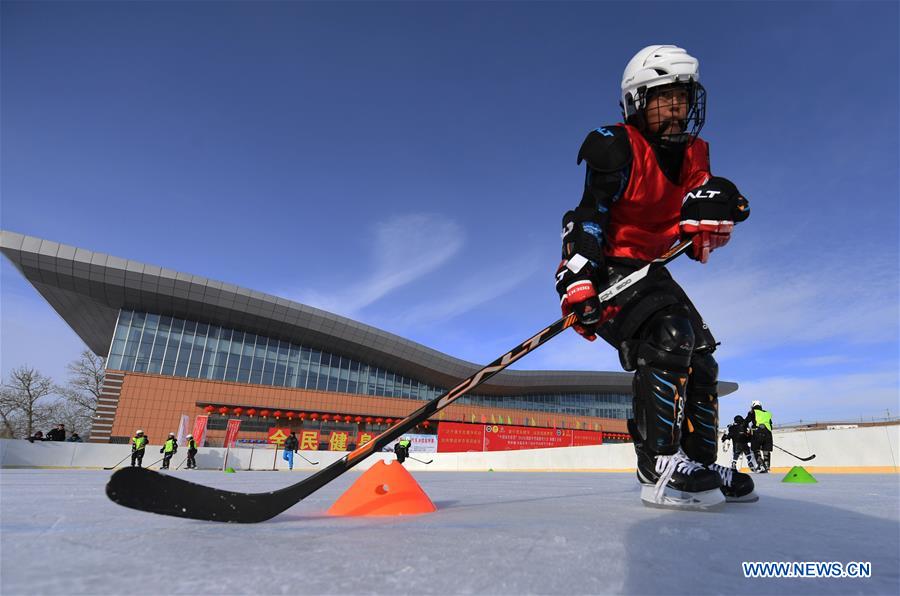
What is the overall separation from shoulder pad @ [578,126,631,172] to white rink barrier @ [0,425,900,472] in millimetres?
12255

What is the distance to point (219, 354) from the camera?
105 ft

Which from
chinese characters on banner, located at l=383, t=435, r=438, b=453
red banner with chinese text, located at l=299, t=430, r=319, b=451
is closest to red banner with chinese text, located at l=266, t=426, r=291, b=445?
red banner with chinese text, located at l=299, t=430, r=319, b=451

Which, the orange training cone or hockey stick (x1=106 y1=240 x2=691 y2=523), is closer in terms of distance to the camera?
hockey stick (x1=106 y1=240 x2=691 y2=523)

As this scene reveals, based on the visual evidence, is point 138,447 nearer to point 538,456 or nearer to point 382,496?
point 538,456

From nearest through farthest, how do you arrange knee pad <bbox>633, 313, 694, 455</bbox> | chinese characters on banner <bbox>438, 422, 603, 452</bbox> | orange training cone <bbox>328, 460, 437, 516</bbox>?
orange training cone <bbox>328, 460, 437, 516</bbox> → knee pad <bbox>633, 313, 694, 455</bbox> → chinese characters on banner <bbox>438, 422, 603, 452</bbox>

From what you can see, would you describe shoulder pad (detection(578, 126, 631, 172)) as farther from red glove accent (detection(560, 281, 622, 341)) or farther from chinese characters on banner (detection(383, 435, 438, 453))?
chinese characters on banner (detection(383, 435, 438, 453))

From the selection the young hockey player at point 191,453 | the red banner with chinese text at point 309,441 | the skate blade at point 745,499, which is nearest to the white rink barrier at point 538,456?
the young hockey player at point 191,453

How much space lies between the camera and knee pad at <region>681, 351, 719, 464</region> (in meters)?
2.41

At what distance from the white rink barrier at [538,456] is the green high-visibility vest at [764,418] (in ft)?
8.54

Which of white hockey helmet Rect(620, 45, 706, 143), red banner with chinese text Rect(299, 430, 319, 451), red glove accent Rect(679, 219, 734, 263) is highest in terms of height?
white hockey helmet Rect(620, 45, 706, 143)

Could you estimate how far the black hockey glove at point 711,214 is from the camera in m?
2.23

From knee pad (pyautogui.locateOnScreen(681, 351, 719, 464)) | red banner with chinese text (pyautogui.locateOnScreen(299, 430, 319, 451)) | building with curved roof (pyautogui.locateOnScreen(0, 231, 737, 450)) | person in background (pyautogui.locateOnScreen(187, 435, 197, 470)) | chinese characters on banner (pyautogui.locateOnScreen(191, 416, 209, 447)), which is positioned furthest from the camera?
red banner with chinese text (pyautogui.locateOnScreen(299, 430, 319, 451))

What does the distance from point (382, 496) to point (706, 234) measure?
6.62 ft

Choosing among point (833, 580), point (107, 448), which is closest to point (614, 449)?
point (833, 580)
